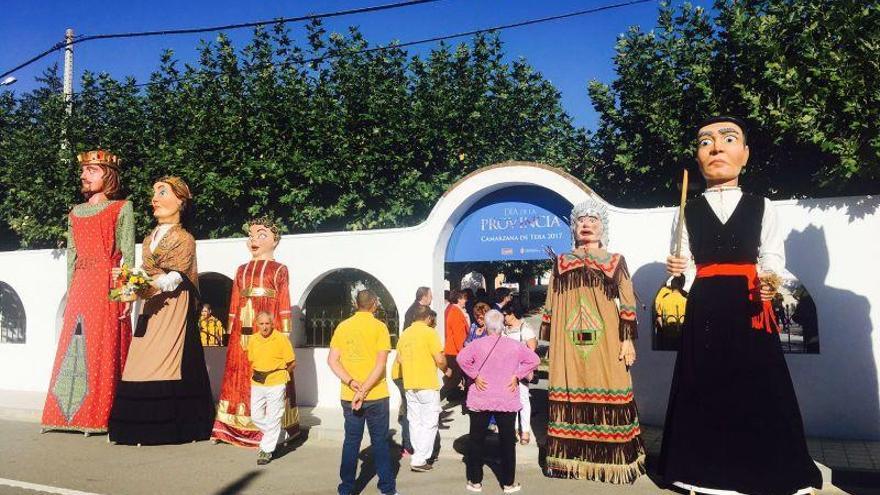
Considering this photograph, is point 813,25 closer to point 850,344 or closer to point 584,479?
point 850,344

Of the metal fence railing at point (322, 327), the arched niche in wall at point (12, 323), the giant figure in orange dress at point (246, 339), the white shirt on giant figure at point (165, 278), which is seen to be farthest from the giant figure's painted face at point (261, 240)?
the arched niche in wall at point (12, 323)

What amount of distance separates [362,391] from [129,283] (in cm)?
355

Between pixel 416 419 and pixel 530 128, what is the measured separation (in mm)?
9317

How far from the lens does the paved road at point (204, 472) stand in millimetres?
5871

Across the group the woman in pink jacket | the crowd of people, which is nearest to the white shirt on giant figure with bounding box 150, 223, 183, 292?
the crowd of people

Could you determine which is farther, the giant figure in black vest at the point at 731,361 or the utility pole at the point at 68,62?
the utility pole at the point at 68,62

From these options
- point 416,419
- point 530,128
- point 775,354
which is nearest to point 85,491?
point 416,419

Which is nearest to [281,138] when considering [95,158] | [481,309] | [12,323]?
[95,158]

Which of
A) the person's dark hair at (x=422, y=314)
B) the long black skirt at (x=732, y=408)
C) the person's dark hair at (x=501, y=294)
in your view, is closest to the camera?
the long black skirt at (x=732, y=408)

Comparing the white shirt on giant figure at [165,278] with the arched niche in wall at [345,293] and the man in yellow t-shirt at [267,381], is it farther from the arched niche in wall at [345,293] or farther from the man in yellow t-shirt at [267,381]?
the arched niche in wall at [345,293]

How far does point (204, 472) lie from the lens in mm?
6520

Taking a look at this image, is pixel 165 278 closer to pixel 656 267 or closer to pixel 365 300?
pixel 365 300

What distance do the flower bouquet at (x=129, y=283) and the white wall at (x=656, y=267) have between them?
2.50m

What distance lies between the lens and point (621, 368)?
594 centimetres
